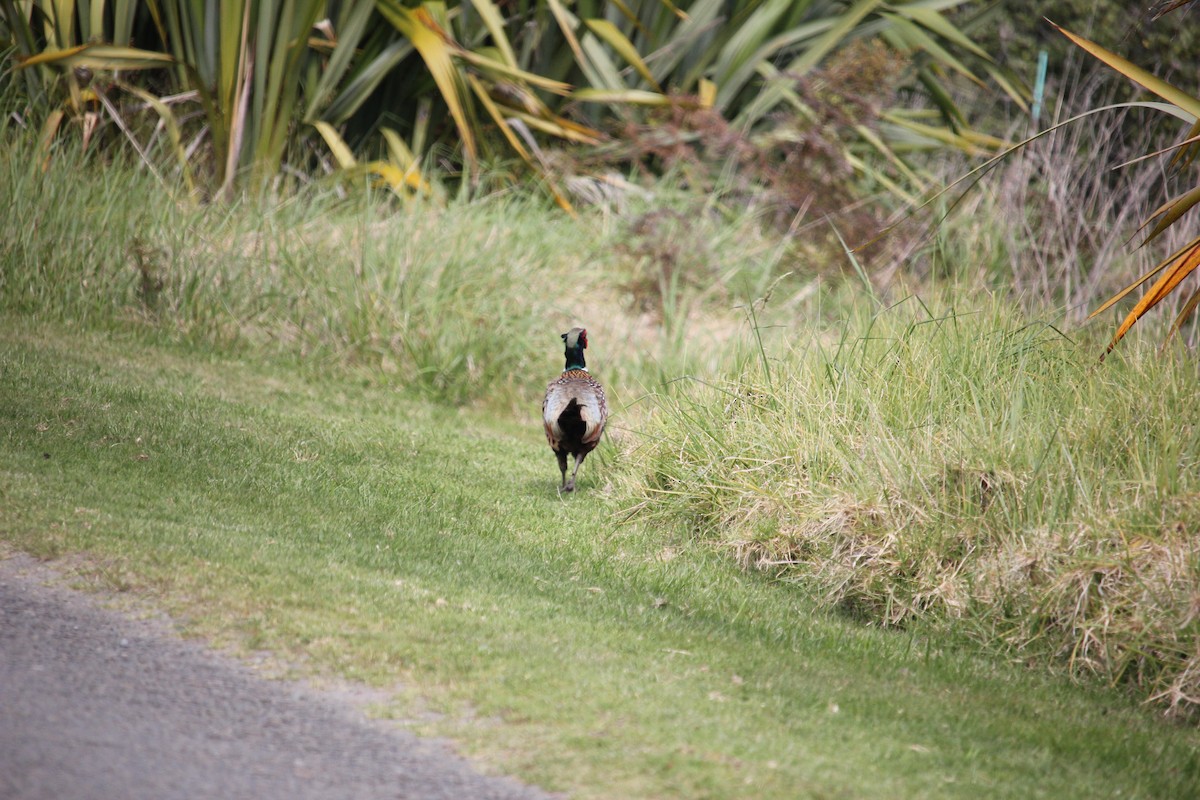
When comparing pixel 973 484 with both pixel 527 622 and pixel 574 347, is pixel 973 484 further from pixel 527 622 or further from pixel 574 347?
pixel 574 347

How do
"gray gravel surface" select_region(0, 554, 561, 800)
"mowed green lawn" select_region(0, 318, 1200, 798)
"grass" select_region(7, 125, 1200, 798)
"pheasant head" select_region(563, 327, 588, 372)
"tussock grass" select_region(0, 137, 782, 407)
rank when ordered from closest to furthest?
1. "gray gravel surface" select_region(0, 554, 561, 800)
2. "mowed green lawn" select_region(0, 318, 1200, 798)
3. "grass" select_region(7, 125, 1200, 798)
4. "pheasant head" select_region(563, 327, 588, 372)
5. "tussock grass" select_region(0, 137, 782, 407)

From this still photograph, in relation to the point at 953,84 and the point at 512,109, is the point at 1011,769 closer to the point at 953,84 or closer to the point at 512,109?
the point at 512,109

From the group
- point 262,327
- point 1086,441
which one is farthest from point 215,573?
point 262,327

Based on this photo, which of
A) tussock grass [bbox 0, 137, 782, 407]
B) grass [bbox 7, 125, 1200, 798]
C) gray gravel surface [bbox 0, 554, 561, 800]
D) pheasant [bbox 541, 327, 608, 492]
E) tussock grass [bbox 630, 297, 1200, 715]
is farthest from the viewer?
tussock grass [bbox 0, 137, 782, 407]

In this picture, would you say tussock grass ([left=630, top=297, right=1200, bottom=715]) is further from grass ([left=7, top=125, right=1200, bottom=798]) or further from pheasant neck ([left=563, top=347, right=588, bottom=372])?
pheasant neck ([left=563, top=347, right=588, bottom=372])

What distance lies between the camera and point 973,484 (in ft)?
17.6

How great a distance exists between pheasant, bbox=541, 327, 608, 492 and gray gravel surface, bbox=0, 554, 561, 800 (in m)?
2.91

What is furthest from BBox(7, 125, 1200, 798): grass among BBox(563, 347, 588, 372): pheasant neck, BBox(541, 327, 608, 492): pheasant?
BBox(563, 347, 588, 372): pheasant neck

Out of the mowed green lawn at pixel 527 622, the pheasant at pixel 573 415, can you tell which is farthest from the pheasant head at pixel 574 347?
the mowed green lawn at pixel 527 622

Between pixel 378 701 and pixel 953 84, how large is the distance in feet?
51.2

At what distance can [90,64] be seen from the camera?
9766 millimetres

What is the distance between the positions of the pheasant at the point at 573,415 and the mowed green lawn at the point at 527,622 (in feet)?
1.06

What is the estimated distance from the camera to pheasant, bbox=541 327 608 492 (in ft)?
21.4

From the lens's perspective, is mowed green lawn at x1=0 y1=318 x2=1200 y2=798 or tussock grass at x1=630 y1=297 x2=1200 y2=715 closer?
mowed green lawn at x1=0 y1=318 x2=1200 y2=798
